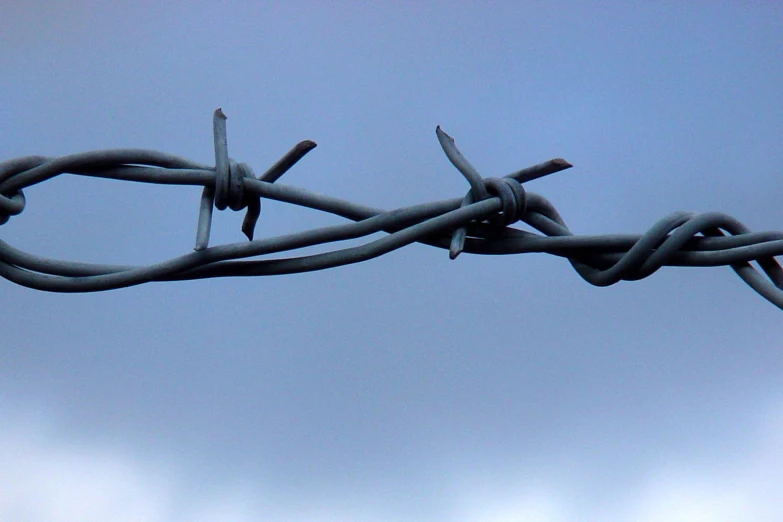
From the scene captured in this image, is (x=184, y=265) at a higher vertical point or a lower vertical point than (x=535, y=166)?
lower

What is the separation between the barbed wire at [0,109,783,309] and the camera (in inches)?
59.9

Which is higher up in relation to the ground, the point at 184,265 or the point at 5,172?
the point at 5,172

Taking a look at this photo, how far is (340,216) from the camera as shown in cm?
154

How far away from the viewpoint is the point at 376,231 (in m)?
1.53

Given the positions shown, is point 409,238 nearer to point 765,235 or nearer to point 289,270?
point 289,270

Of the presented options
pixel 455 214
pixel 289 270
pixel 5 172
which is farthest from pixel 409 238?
pixel 5 172

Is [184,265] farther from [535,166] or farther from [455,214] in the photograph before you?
[535,166]

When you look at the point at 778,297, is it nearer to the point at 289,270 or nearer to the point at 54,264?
the point at 289,270

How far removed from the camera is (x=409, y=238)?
4.97 feet

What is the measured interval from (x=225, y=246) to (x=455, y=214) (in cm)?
32

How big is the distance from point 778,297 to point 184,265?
2.70 feet

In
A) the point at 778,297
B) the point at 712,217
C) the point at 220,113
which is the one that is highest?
the point at 220,113

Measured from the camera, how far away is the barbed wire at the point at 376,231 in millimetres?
1521

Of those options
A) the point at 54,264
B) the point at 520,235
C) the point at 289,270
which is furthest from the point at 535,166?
the point at 54,264
